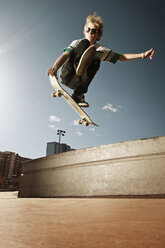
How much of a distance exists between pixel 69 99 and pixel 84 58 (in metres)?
1.09

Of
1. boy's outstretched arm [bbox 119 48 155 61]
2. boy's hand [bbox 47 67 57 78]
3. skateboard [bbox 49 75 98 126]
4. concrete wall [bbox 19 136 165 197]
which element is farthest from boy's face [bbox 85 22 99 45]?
concrete wall [bbox 19 136 165 197]

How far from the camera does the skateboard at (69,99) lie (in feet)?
13.4

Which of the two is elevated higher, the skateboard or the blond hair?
the blond hair

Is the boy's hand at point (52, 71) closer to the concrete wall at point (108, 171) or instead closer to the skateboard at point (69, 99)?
the skateboard at point (69, 99)

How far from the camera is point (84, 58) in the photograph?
11.3 ft

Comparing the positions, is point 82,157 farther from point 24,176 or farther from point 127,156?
point 24,176

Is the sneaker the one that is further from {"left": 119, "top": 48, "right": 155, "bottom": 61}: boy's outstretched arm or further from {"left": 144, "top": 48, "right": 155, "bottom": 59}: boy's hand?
{"left": 144, "top": 48, "right": 155, "bottom": 59}: boy's hand

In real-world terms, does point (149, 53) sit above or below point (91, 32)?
below

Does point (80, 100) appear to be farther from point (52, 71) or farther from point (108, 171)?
point (108, 171)

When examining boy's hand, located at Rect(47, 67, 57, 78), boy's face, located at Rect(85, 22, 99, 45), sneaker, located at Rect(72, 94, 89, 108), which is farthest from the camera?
sneaker, located at Rect(72, 94, 89, 108)

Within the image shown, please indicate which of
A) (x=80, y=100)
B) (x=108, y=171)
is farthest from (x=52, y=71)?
(x=108, y=171)

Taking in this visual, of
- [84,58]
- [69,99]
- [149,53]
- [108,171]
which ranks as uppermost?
[149,53]

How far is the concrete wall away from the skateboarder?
6.08ft

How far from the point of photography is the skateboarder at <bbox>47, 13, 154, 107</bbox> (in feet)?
12.1
